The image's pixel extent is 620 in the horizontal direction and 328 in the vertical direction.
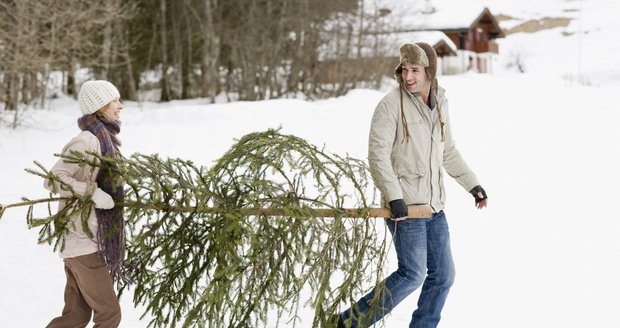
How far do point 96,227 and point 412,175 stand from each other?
1.71 m

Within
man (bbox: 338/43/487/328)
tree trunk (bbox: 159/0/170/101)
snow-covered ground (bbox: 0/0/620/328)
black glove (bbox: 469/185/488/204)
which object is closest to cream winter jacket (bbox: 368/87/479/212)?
man (bbox: 338/43/487/328)

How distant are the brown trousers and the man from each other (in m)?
1.24

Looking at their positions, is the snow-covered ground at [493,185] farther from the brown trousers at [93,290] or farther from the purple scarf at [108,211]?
the purple scarf at [108,211]

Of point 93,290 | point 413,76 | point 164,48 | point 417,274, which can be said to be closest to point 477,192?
point 417,274

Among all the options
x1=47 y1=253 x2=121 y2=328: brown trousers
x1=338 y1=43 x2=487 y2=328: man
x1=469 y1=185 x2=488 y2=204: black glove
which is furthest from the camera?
x1=469 y1=185 x2=488 y2=204: black glove

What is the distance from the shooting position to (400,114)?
4598 millimetres

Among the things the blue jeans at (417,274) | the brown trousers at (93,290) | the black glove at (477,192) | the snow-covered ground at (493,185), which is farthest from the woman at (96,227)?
the black glove at (477,192)

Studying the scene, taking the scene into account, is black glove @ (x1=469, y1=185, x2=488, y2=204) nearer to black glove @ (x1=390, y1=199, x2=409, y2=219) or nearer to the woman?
black glove @ (x1=390, y1=199, x2=409, y2=219)

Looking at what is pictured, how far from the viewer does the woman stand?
13.6ft

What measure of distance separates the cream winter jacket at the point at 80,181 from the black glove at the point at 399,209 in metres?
1.52

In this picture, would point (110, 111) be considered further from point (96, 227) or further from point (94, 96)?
point (96, 227)

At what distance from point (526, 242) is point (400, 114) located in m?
5.19

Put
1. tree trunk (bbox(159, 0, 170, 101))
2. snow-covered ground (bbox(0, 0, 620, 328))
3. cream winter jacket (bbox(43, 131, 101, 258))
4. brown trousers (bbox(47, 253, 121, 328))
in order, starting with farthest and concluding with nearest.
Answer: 1. tree trunk (bbox(159, 0, 170, 101))
2. snow-covered ground (bbox(0, 0, 620, 328))
3. brown trousers (bbox(47, 253, 121, 328))
4. cream winter jacket (bbox(43, 131, 101, 258))

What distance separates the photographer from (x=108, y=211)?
424cm
